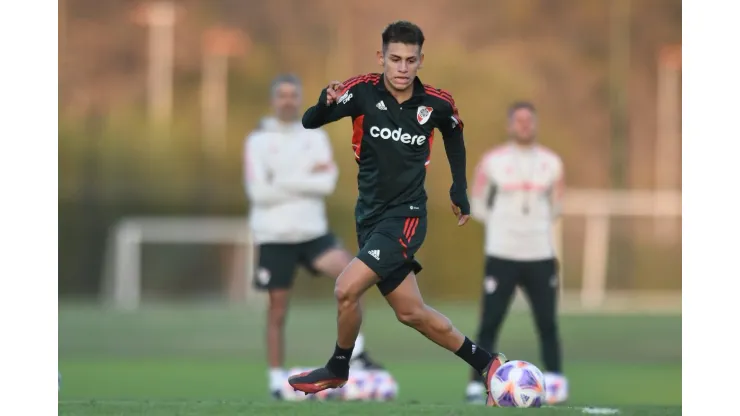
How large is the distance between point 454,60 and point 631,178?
295cm

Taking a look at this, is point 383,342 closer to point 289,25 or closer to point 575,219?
point 575,219

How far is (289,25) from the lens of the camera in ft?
60.1

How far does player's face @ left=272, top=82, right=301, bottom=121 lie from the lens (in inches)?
303

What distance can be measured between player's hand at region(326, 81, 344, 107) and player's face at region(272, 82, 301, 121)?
243 cm

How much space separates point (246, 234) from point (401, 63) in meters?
12.2

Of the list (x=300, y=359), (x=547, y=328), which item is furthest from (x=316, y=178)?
(x=300, y=359)

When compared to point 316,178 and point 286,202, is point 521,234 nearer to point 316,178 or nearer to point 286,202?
point 316,178

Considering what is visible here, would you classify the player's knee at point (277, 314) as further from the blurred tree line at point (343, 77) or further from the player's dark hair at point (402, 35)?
the blurred tree line at point (343, 77)

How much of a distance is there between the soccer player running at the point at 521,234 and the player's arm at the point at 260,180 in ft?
4.07

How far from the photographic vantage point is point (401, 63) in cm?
523

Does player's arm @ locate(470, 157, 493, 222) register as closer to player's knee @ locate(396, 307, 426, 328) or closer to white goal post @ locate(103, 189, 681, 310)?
player's knee @ locate(396, 307, 426, 328)

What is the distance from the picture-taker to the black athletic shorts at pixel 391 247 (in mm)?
5293

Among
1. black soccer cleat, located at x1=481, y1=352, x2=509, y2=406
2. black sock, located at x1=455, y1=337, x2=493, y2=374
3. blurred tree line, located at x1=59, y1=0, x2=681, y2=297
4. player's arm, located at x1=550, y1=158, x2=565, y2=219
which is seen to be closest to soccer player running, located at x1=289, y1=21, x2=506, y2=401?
black sock, located at x1=455, y1=337, x2=493, y2=374
